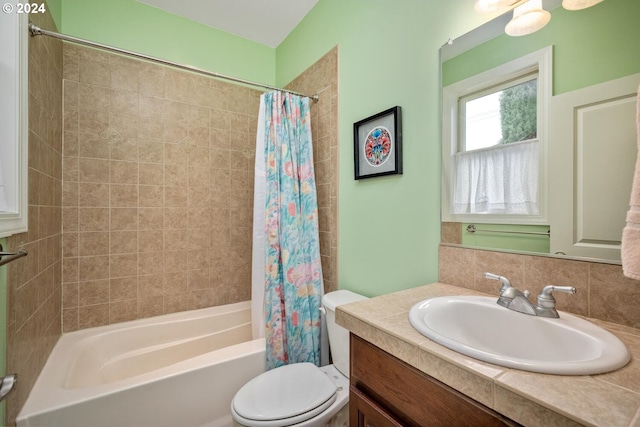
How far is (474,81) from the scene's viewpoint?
1.08m

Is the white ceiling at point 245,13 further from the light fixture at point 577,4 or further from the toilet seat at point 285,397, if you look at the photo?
the toilet seat at point 285,397

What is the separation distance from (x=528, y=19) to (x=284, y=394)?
1703 mm

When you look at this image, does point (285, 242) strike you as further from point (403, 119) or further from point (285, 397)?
point (403, 119)

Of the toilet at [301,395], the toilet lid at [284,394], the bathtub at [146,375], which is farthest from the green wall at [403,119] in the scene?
the bathtub at [146,375]

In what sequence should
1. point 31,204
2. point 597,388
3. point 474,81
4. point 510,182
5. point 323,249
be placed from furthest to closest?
point 323,249, point 31,204, point 474,81, point 510,182, point 597,388

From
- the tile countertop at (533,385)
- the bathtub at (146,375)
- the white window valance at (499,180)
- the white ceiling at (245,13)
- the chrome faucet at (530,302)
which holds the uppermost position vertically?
the white ceiling at (245,13)

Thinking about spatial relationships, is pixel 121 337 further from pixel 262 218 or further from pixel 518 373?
pixel 518 373

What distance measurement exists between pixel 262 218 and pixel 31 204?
1047 millimetres

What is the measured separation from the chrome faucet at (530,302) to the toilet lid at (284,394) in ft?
2.71

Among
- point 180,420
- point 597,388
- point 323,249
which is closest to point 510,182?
point 597,388

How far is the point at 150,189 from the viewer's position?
1953mm

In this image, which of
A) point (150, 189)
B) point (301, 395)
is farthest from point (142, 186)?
point (301, 395)

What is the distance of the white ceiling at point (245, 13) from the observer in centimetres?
191

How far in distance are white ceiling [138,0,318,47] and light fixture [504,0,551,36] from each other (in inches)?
57.2
